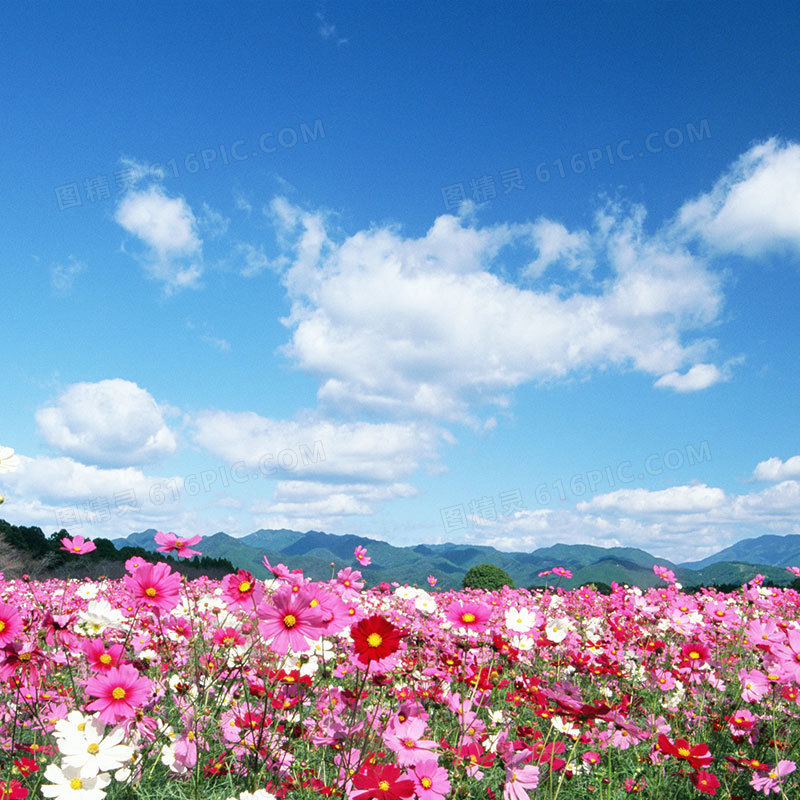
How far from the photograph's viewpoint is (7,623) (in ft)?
6.12

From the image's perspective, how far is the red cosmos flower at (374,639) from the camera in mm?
1477

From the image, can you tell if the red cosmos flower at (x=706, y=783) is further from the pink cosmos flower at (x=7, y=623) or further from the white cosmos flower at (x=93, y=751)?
the pink cosmos flower at (x=7, y=623)

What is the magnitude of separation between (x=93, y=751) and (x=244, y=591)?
587 mm

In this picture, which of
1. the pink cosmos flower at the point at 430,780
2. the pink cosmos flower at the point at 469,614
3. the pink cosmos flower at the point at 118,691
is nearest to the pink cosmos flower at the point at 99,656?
the pink cosmos flower at the point at 118,691

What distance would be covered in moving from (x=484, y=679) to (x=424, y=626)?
120cm

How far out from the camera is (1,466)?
5.59 feet

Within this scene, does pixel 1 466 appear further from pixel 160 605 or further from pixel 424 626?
pixel 424 626

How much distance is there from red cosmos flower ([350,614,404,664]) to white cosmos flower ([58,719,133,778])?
0.71 metres

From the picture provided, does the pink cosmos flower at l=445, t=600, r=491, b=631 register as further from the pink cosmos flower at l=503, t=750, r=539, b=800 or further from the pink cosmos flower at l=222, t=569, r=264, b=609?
the pink cosmos flower at l=222, t=569, r=264, b=609

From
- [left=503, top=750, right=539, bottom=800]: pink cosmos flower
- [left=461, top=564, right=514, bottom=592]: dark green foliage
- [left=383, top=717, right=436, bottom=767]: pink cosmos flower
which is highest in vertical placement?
[left=383, top=717, right=436, bottom=767]: pink cosmos flower

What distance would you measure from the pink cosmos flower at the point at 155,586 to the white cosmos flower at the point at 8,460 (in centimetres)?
52

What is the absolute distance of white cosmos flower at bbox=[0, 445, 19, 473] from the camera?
5.59 ft

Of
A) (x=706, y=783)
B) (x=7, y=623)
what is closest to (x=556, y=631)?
(x=706, y=783)

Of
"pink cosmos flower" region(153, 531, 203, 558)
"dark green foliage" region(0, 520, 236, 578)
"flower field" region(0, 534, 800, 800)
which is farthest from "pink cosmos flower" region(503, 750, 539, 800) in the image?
"dark green foliage" region(0, 520, 236, 578)
